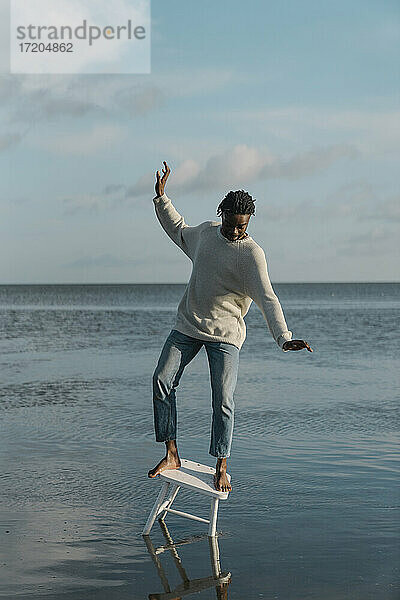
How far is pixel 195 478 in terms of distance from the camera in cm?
614

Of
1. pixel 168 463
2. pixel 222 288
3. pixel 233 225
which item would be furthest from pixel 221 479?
pixel 233 225

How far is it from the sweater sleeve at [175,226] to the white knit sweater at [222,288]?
33 mm

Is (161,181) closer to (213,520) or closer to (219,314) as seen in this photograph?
(219,314)

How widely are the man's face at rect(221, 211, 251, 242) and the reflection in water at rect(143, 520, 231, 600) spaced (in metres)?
1.99

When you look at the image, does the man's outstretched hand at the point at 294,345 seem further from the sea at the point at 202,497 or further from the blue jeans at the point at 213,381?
the sea at the point at 202,497

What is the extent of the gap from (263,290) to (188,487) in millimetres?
1400

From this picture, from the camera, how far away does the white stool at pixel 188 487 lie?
19.3 ft

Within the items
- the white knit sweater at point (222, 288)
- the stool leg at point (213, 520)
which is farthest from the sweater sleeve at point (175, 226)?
the stool leg at point (213, 520)

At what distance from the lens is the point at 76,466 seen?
8.16 metres

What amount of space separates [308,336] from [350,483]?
892 inches

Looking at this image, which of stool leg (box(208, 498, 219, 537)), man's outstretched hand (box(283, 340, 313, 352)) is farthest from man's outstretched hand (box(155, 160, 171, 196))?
stool leg (box(208, 498, 219, 537))

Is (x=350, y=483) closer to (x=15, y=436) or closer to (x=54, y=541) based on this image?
(x=54, y=541)

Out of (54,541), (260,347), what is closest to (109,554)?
(54,541)

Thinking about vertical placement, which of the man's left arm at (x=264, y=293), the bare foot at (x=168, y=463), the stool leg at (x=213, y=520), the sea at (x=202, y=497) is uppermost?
the man's left arm at (x=264, y=293)
